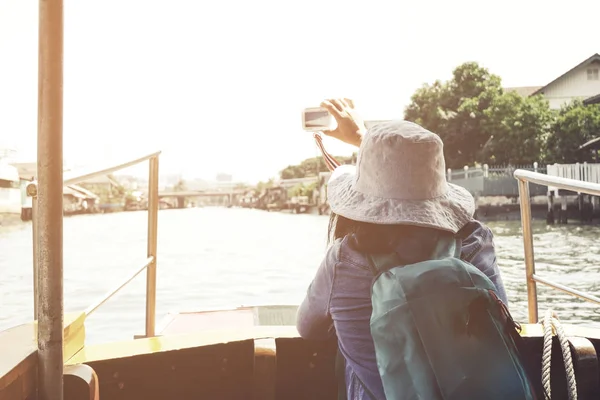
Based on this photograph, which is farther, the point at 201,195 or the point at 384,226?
the point at 201,195

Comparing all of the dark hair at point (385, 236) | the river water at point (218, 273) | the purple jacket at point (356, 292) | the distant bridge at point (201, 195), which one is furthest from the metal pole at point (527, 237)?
the distant bridge at point (201, 195)

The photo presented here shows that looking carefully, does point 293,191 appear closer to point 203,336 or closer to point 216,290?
point 216,290

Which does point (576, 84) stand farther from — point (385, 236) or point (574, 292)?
point (385, 236)

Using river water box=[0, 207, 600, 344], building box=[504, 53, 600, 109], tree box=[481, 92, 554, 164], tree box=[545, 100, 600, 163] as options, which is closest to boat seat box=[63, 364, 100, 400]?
river water box=[0, 207, 600, 344]

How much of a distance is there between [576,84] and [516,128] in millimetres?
7318

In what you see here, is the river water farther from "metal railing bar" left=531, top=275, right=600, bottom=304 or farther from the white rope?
the white rope

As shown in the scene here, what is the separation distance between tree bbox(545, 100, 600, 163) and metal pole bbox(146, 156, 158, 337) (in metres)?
23.9

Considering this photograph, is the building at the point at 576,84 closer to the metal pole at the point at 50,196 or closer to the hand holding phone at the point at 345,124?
the hand holding phone at the point at 345,124

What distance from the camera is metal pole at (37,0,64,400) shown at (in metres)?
0.73

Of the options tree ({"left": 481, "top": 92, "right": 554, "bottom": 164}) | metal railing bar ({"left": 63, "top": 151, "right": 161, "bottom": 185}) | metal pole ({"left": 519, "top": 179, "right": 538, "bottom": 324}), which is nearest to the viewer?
metal railing bar ({"left": 63, "top": 151, "right": 161, "bottom": 185})

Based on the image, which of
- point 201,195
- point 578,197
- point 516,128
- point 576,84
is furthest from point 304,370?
point 201,195

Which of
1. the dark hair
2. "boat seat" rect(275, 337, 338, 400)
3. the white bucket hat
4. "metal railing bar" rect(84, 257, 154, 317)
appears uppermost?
the white bucket hat

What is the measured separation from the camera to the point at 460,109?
2834cm

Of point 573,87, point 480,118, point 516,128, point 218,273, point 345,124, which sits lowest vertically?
point 218,273
